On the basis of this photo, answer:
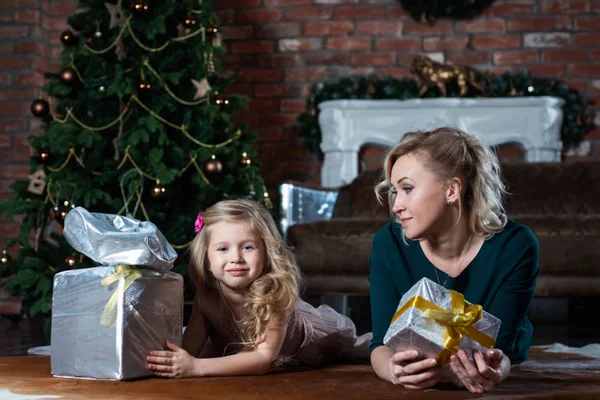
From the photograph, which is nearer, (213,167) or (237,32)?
(213,167)

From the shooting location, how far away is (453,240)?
5.98 feet

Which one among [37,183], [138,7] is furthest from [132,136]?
[138,7]

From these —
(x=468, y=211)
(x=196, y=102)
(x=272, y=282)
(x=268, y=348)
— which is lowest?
(x=268, y=348)

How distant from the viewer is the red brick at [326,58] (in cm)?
523

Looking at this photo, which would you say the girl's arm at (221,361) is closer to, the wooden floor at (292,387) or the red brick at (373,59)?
the wooden floor at (292,387)

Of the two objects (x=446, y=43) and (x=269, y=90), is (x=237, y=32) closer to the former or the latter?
(x=269, y=90)

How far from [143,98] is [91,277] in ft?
7.31

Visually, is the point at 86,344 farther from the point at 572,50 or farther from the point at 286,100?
the point at 572,50

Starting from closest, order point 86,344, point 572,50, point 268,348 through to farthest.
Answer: point 86,344 < point 268,348 < point 572,50

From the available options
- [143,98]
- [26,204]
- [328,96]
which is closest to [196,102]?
[143,98]

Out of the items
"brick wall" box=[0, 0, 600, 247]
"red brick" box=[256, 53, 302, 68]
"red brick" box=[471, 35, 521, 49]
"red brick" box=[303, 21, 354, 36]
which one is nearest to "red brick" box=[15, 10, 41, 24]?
"brick wall" box=[0, 0, 600, 247]

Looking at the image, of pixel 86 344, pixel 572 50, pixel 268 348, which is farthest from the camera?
pixel 572 50

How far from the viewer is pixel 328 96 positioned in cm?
512

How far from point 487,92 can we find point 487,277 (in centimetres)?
336
